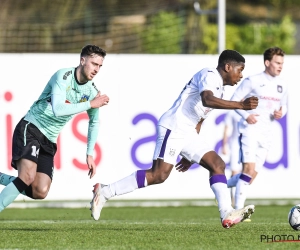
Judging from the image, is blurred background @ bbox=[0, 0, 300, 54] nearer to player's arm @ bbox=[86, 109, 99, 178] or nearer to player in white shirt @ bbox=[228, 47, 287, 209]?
player in white shirt @ bbox=[228, 47, 287, 209]

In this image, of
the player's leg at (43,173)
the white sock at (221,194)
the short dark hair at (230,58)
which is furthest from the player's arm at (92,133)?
the short dark hair at (230,58)

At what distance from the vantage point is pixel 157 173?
35.8 ft

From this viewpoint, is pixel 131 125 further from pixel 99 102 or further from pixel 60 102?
pixel 99 102

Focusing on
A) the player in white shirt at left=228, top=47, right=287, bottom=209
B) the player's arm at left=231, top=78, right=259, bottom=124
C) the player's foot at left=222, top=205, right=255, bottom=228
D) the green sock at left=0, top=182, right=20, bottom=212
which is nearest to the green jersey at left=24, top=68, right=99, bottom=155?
the green sock at left=0, top=182, right=20, bottom=212

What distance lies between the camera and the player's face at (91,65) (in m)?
10.7

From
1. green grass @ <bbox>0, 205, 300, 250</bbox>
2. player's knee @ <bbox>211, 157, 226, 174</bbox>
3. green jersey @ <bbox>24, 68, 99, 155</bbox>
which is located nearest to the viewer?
green grass @ <bbox>0, 205, 300, 250</bbox>

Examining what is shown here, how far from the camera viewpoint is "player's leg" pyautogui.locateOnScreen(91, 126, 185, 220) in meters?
10.9

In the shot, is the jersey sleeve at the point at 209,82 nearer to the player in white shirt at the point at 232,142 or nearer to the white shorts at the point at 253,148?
the white shorts at the point at 253,148

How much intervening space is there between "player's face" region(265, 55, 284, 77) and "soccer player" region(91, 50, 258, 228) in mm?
3084

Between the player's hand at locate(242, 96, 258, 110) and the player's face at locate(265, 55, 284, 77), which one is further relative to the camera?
the player's face at locate(265, 55, 284, 77)

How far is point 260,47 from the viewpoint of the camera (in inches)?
1610

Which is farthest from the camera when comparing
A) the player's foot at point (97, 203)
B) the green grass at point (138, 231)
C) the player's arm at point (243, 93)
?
the player's arm at point (243, 93)

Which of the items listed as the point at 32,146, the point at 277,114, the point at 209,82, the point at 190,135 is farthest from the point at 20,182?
the point at 277,114

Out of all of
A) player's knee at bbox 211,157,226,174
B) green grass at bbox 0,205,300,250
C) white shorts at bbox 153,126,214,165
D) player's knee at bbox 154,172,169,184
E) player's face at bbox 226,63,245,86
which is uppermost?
player's face at bbox 226,63,245,86
